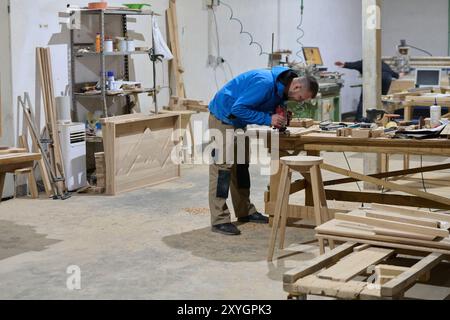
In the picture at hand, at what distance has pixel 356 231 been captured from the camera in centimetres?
468

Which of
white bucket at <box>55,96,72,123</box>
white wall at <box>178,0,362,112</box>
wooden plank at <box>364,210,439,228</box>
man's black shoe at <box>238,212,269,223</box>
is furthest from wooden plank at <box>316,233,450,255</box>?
white wall at <box>178,0,362,112</box>

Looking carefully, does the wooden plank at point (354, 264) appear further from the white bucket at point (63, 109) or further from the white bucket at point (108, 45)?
the white bucket at point (108, 45)

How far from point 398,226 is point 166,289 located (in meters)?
1.42

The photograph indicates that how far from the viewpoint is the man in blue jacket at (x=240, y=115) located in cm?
578

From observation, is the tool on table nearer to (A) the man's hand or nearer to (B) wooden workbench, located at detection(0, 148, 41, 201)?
(A) the man's hand

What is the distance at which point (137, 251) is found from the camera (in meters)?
5.68

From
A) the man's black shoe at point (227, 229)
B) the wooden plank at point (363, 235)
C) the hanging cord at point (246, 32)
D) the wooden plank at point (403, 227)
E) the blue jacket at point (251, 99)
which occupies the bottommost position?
the man's black shoe at point (227, 229)

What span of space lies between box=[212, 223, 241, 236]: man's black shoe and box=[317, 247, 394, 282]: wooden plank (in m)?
1.72

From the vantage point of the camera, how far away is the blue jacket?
5.79 meters

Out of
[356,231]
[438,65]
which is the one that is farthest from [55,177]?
[438,65]

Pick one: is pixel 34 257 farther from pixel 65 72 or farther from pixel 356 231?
pixel 65 72

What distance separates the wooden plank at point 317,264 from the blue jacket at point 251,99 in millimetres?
1524

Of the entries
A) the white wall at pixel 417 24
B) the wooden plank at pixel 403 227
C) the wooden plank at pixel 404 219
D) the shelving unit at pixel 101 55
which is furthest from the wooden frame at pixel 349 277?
the white wall at pixel 417 24

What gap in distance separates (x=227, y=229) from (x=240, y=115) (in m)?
0.91
